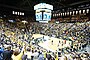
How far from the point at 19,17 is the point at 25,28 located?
9.40 feet

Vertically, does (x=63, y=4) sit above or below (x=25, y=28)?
above

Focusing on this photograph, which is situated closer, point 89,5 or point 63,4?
point 89,5

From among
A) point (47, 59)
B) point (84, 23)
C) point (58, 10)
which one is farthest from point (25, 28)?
point (47, 59)

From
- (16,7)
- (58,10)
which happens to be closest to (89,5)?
(58,10)

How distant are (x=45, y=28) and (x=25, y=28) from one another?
4.68 meters

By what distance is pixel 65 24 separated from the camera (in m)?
39.1

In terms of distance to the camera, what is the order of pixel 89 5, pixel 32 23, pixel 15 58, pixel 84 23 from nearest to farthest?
pixel 15 58, pixel 89 5, pixel 84 23, pixel 32 23

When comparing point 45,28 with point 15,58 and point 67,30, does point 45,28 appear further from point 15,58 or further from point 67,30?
point 15,58

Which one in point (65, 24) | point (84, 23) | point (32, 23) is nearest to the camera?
point (84, 23)

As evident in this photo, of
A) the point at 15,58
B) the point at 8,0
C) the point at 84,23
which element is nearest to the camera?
the point at 15,58

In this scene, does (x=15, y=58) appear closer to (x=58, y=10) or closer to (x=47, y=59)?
(x=47, y=59)

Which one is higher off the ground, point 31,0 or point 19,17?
point 31,0

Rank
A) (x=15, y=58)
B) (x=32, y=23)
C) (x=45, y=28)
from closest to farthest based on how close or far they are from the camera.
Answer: (x=15, y=58)
(x=45, y=28)
(x=32, y=23)

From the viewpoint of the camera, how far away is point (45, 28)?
43688 mm
